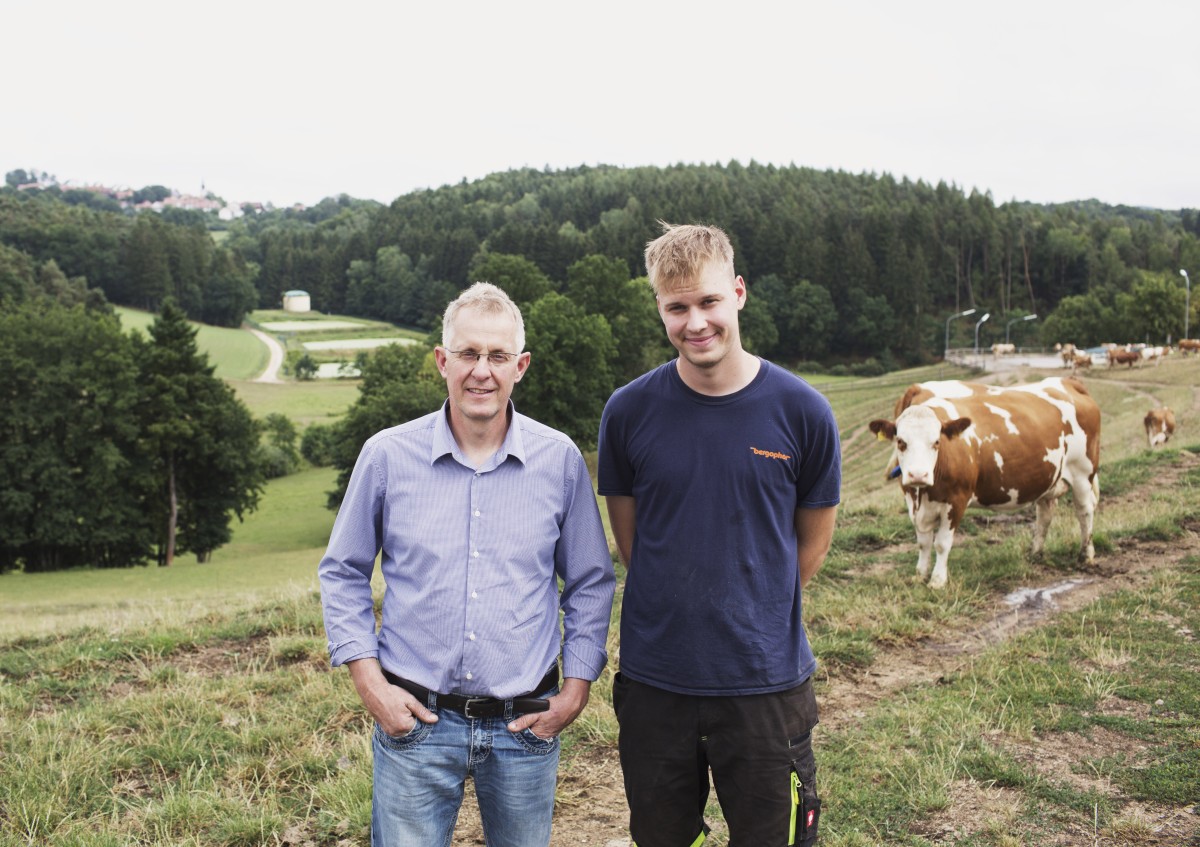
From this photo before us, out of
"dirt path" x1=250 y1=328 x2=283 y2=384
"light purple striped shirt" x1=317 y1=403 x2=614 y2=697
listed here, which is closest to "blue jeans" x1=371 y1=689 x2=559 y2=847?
"light purple striped shirt" x1=317 y1=403 x2=614 y2=697

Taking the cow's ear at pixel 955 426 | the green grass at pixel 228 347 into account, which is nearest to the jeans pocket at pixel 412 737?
the cow's ear at pixel 955 426

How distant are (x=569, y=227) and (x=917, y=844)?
12907cm

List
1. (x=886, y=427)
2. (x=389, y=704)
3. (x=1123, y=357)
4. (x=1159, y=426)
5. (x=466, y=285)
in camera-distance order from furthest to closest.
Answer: (x=466, y=285), (x=1123, y=357), (x=1159, y=426), (x=886, y=427), (x=389, y=704)

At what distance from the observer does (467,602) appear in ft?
11.2

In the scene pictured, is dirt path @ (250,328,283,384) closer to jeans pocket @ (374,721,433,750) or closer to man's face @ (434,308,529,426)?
man's face @ (434,308,529,426)

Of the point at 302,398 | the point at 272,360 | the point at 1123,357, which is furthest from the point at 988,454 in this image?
the point at 272,360

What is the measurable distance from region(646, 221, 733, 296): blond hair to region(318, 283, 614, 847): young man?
59 centimetres

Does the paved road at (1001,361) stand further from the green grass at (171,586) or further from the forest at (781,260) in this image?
the green grass at (171,586)

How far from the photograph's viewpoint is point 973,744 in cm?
584

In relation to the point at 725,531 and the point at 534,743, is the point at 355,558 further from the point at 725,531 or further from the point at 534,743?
the point at 725,531

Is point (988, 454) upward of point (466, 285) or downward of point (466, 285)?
downward

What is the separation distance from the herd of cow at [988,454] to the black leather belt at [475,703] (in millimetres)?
6998

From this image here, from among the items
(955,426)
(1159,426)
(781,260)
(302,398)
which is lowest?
(302,398)

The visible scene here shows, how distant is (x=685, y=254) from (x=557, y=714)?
68.7 inches
